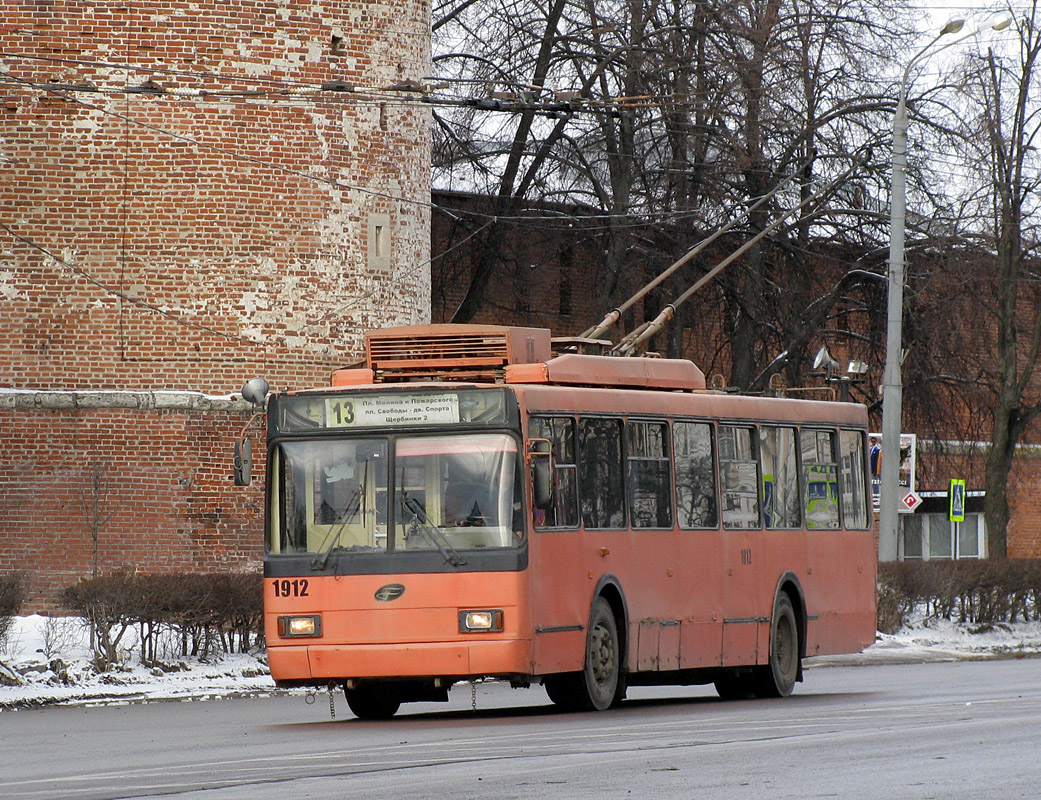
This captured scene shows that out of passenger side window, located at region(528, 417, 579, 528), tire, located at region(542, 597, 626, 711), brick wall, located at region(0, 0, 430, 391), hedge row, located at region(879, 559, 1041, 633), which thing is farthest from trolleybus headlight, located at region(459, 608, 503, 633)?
hedge row, located at region(879, 559, 1041, 633)

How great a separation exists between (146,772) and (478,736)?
8.74 ft

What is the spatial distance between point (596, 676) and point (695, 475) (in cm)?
231

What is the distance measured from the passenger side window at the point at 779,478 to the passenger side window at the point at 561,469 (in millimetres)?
3122

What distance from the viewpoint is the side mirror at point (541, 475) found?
14.3m

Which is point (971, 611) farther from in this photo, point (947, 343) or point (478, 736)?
point (478, 736)

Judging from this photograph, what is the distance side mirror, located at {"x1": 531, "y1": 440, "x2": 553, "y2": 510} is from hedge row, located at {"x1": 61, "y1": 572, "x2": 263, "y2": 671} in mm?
6526

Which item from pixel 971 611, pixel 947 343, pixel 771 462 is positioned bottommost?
pixel 971 611

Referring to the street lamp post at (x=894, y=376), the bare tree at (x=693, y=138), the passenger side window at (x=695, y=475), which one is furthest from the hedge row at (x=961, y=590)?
the passenger side window at (x=695, y=475)

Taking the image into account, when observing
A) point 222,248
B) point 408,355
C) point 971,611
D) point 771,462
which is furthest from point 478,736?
point 971,611

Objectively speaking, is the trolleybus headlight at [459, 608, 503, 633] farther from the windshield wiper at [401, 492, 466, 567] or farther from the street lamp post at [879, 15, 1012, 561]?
the street lamp post at [879, 15, 1012, 561]

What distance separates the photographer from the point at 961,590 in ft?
96.6

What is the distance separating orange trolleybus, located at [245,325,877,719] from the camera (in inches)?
561

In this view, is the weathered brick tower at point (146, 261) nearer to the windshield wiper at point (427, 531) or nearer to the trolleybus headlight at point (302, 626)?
the trolleybus headlight at point (302, 626)

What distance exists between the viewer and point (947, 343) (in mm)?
36156
